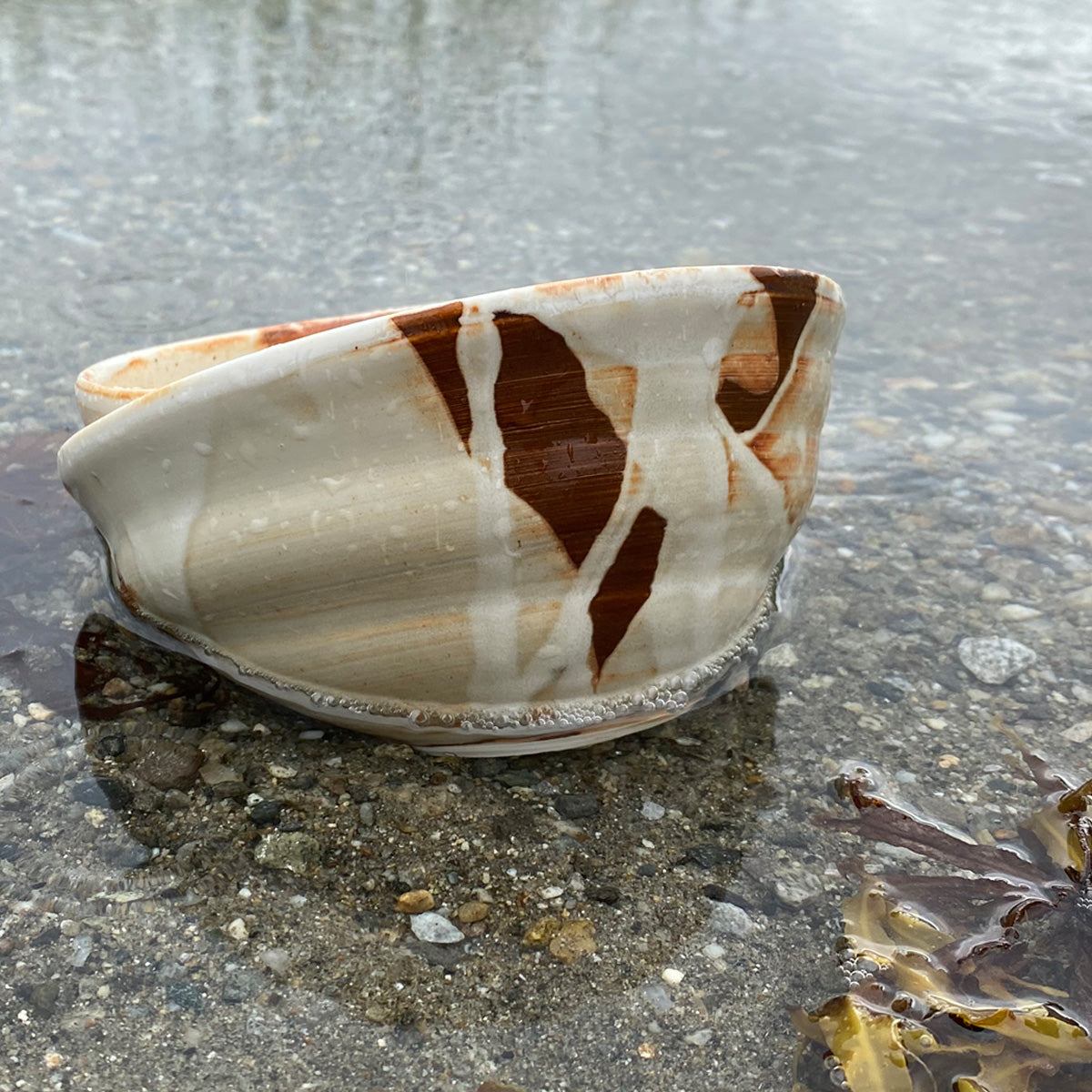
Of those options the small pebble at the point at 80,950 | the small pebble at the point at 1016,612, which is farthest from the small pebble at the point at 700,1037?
the small pebble at the point at 1016,612

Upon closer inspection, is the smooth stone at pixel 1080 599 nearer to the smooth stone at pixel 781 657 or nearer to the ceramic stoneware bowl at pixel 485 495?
the smooth stone at pixel 781 657

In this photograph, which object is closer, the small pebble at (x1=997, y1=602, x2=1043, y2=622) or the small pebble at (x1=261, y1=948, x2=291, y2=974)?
the small pebble at (x1=261, y1=948, x2=291, y2=974)

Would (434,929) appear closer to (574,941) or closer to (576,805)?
(574,941)

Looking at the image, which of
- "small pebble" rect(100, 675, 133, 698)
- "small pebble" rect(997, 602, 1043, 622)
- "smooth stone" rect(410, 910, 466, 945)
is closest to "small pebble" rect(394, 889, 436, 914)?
"smooth stone" rect(410, 910, 466, 945)

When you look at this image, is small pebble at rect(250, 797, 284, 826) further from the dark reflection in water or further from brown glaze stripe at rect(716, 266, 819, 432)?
brown glaze stripe at rect(716, 266, 819, 432)

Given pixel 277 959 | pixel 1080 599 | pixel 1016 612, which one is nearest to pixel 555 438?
pixel 277 959

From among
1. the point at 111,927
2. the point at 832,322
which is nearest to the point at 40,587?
the point at 111,927
